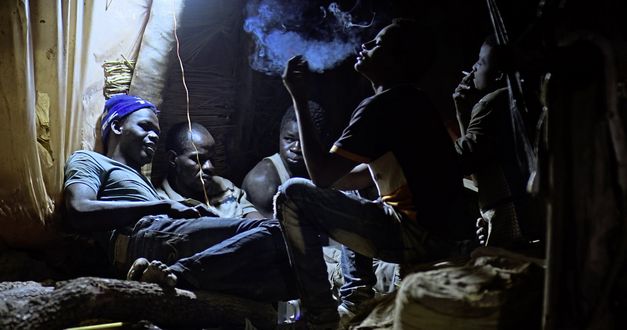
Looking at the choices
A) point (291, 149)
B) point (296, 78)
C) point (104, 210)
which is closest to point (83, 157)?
point (104, 210)

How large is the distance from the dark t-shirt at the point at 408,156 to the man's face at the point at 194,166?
316 cm

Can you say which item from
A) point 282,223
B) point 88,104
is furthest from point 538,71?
point 88,104

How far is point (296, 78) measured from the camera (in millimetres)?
3617

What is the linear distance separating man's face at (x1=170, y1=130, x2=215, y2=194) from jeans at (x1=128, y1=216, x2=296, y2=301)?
183 cm

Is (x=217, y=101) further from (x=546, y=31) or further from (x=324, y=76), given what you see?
(x=546, y=31)

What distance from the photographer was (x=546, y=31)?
8.93ft

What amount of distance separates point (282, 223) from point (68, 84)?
253 cm

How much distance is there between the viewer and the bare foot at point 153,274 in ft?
12.2

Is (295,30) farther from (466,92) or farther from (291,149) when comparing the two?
(466,92)

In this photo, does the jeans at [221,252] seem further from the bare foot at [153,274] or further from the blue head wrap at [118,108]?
the blue head wrap at [118,108]

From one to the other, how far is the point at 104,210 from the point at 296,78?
69.2 inches

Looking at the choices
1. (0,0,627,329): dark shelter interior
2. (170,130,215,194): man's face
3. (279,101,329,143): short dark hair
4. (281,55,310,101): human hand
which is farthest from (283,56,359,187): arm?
(279,101,329,143): short dark hair

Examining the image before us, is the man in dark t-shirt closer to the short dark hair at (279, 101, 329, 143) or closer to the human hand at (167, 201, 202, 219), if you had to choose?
the human hand at (167, 201, 202, 219)

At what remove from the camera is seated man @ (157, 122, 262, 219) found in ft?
20.6
